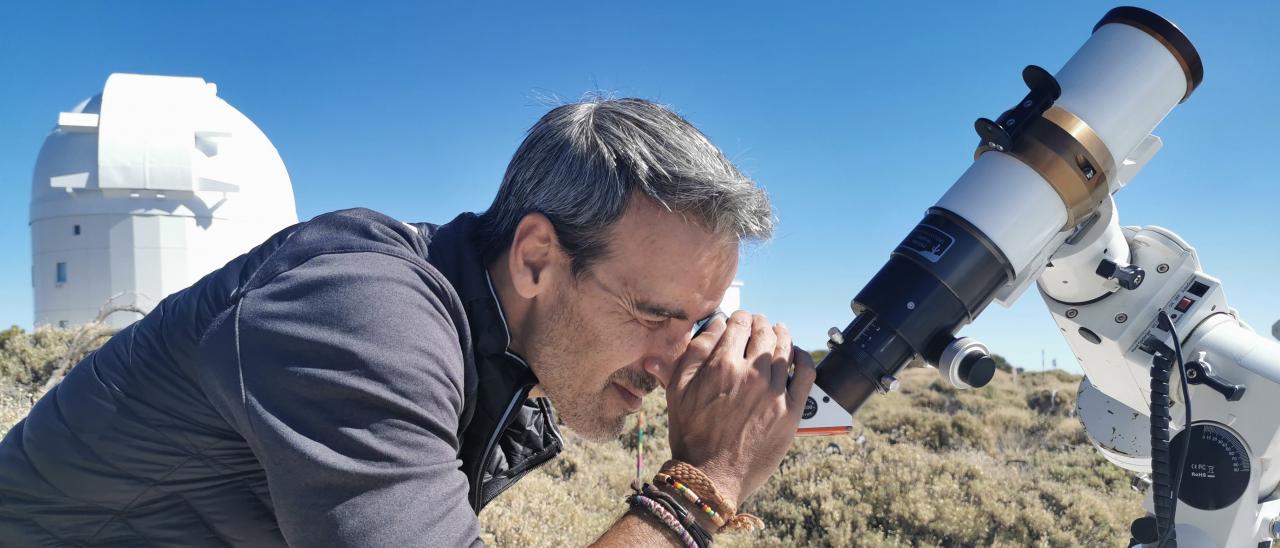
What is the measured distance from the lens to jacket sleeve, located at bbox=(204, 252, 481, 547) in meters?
1.05

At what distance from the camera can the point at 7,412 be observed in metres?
5.34

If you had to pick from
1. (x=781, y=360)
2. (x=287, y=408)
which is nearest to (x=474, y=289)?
(x=287, y=408)

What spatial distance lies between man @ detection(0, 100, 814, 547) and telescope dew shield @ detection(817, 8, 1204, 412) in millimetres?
345

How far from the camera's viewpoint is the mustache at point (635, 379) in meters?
1.82

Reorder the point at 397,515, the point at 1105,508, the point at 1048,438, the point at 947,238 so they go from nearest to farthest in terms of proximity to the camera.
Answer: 1. the point at 397,515
2. the point at 947,238
3. the point at 1105,508
4. the point at 1048,438

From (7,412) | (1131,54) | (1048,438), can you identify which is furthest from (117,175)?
(1131,54)

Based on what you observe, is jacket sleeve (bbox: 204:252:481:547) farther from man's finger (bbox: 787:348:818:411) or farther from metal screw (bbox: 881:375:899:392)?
metal screw (bbox: 881:375:899:392)

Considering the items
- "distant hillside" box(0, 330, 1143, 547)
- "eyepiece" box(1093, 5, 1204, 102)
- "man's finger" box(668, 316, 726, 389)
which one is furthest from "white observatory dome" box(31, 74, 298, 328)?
"eyepiece" box(1093, 5, 1204, 102)

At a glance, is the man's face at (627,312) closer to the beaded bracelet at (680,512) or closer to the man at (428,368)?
the man at (428,368)

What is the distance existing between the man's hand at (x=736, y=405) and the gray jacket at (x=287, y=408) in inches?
16.5

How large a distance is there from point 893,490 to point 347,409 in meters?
4.87

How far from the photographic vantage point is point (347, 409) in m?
1.08

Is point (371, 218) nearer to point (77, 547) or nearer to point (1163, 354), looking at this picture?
point (77, 547)

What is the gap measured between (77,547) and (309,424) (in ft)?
2.36
